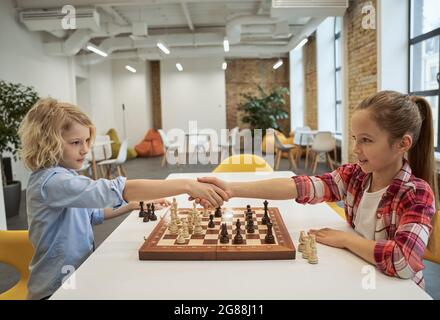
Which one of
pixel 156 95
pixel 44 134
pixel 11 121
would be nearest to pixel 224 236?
pixel 44 134

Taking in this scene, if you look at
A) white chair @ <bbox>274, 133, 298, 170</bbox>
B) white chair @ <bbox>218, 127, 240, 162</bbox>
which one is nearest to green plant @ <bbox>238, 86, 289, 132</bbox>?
white chair @ <bbox>218, 127, 240, 162</bbox>

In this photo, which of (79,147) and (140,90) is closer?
(79,147)

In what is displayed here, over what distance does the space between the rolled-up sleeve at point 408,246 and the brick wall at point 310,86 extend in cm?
951

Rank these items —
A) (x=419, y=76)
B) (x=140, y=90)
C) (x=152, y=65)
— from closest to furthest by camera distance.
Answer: (x=419, y=76) → (x=140, y=90) → (x=152, y=65)

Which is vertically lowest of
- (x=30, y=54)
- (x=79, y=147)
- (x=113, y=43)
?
(x=79, y=147)

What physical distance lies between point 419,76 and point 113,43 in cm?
752

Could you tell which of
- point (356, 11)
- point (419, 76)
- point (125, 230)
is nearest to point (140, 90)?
point (356, 11)

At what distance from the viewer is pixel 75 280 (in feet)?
3.51

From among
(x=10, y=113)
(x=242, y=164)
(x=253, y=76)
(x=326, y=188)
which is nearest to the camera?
(x=326, y=188)

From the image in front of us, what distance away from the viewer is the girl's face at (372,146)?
1.24 metres

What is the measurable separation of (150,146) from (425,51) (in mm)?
8501

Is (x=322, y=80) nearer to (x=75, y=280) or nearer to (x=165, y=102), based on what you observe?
(x=165, y=102)

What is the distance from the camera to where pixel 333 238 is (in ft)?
4.29

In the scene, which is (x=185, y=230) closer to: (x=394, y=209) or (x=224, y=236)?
(x=224, y=236)
